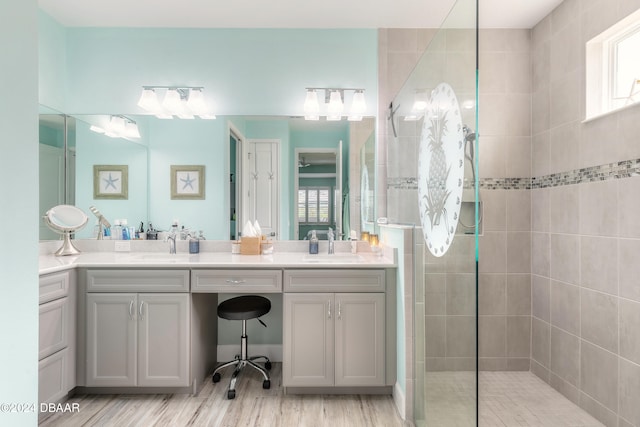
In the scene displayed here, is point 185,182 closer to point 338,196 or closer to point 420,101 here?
point 338,196

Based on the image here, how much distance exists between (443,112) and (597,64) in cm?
143

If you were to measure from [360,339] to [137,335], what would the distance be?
55.1 inches

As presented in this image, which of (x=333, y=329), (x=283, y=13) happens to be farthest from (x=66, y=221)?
(x=283, y=13)

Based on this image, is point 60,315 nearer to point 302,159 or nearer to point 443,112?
point 302,159

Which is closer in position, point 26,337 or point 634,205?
point 26,337

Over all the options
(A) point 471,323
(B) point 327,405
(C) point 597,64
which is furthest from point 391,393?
(C) point 597,64

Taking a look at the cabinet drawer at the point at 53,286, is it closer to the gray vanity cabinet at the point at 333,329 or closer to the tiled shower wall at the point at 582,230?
the gray vanity cabinet at the point at 333,329

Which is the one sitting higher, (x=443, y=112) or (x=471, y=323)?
(x=443, y=112)

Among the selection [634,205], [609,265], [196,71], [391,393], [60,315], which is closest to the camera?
[634,205]

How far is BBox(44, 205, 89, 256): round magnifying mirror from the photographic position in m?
2.46

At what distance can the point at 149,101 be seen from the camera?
103 inches

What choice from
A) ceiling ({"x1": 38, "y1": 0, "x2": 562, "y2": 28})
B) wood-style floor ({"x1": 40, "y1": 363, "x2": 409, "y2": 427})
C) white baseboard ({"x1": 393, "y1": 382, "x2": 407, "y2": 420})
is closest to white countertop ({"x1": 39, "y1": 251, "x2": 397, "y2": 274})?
white baseboard ({"x1": 393, "y1": 382, "x2": 407, "y2": 420})

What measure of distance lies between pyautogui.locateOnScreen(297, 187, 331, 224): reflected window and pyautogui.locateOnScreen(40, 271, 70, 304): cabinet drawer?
1.57 metres

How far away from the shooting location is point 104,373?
2.10 m
